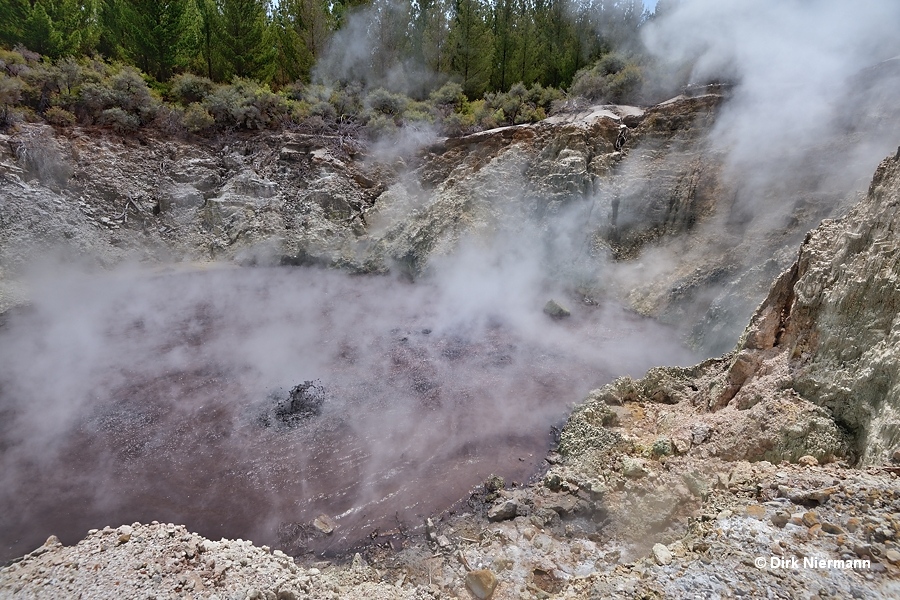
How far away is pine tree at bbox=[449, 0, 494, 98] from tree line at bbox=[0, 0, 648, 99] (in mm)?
44

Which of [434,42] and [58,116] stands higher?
[434,42]

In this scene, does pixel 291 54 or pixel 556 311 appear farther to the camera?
pixel 291 54

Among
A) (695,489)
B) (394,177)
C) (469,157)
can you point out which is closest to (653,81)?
(469,157)

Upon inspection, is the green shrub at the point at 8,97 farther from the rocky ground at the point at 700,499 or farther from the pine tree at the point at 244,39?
the pine tree at the point at 244,39

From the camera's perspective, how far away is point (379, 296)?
38.2ft

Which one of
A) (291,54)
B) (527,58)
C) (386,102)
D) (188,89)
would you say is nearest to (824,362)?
(386,102)

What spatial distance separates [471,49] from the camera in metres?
19.7

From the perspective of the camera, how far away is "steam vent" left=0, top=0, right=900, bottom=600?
154 inches

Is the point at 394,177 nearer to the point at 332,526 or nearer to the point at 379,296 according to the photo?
the point at 379,296

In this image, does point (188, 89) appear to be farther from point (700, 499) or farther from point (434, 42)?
point (700, 499)

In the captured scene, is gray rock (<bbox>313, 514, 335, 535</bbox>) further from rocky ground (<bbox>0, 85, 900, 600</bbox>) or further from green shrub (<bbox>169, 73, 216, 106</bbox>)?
green shrub (<bbox>169, 73, 216, 106</bbox>)

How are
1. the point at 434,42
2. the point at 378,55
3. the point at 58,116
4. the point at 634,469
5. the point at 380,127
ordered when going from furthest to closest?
the point at 378,55, the point at 434,42, the point at 380,127, the point at 58,116, the point at 634,469

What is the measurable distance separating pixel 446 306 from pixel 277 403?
4.90 m

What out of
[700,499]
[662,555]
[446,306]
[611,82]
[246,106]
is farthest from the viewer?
[246,106]
